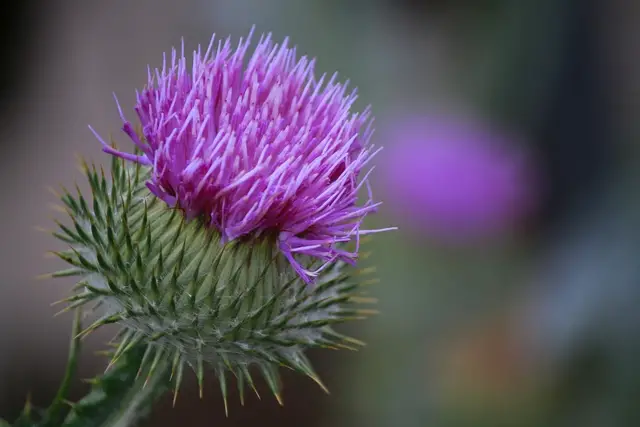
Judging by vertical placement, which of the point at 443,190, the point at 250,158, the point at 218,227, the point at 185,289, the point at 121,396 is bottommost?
the point at 121,396

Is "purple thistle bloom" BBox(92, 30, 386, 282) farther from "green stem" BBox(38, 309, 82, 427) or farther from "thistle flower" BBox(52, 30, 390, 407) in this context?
"green stem" BBox(38, 309, 82, 427)

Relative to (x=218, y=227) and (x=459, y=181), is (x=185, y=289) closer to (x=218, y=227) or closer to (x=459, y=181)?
(x=218, y=227)

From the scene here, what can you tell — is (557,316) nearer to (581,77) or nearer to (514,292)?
(514,292)

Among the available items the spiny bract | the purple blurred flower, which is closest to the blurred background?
the purple blurred flower

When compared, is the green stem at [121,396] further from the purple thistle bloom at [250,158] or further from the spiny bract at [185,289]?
the purple thistle bloom at [250,158]

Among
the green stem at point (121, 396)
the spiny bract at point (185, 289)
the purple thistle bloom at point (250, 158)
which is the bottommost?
the green stem at point (121, 396)

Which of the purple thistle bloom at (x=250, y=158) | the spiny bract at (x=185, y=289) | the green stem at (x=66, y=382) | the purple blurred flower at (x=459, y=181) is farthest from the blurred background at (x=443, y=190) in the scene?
the purple thistle bloom at (x=250, y=158)

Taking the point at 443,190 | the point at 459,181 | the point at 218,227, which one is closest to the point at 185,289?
the point at 218,227
